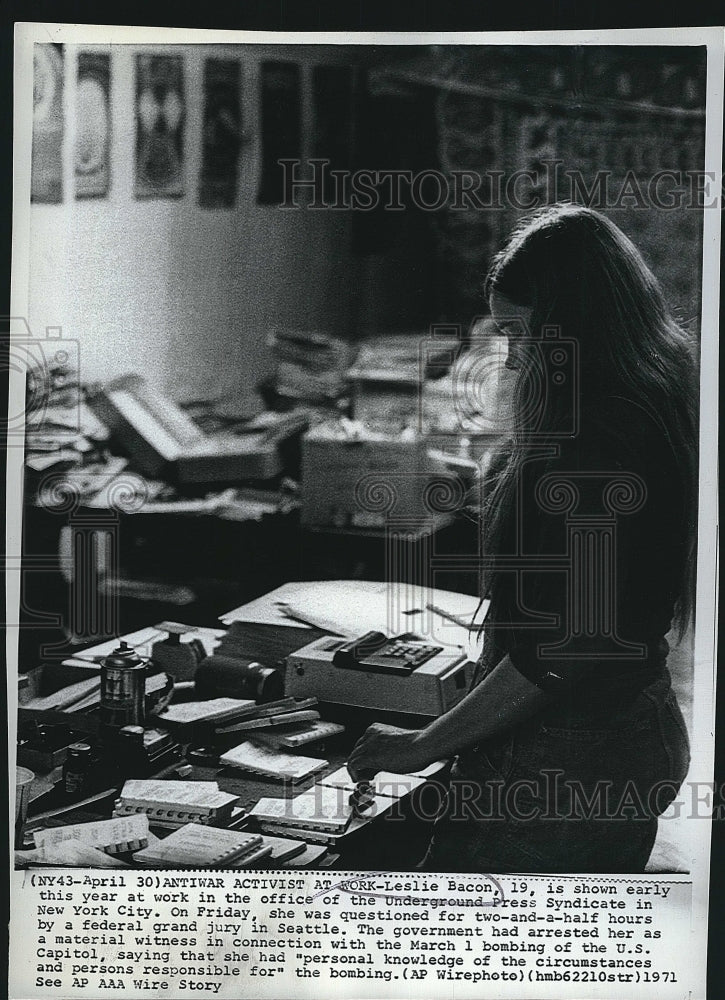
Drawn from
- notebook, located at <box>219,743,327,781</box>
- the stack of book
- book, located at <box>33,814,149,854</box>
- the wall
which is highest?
the wall

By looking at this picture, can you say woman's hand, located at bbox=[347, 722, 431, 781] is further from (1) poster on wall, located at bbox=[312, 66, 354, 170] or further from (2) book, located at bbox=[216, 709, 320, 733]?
(1) poster on wall, located at bbox=[312, 66, 354, 170]

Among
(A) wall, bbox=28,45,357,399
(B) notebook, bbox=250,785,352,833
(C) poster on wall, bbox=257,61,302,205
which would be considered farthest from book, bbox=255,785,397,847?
(C) poster on wall, bbox=257,61,302,205

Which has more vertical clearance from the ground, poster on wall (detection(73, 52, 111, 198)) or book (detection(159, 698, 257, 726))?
poster on wall (detection(73, 52, 111, 198))

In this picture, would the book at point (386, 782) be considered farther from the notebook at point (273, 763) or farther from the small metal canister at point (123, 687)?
the small metal canister at point (123, 687)

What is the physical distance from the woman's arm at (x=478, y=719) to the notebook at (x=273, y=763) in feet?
0.45

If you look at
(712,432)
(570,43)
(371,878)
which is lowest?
(371,878)

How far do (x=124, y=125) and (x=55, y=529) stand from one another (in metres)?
0.67

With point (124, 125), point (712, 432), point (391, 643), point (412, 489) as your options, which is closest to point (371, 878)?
point (391, 643)

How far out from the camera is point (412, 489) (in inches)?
74.1

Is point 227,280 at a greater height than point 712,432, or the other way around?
point 227,280

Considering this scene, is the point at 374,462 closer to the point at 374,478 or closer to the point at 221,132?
the point at 374,478

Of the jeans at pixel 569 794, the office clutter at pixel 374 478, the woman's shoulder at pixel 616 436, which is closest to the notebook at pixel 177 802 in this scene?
the jeans at pixel 569 794

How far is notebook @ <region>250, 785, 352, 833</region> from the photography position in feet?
6.17

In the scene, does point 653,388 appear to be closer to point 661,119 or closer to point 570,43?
point 661,119
